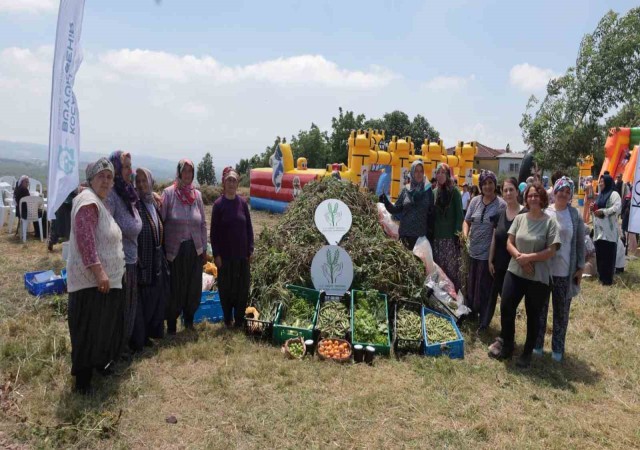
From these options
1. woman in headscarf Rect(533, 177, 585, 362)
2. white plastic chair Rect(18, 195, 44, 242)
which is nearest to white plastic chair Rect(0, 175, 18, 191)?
white plastic chair Rect(18, 195, 44, 242)

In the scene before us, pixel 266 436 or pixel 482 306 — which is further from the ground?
pixel 482 306

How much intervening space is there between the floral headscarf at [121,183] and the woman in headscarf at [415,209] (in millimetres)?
2972

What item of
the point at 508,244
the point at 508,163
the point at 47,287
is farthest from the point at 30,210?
the point at 508,163

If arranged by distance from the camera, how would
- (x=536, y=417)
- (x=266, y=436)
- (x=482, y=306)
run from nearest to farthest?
(x=266, y=436), (x=536, y=417), (x=482, y=306)

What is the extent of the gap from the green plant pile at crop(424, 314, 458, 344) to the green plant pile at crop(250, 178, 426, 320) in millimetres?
299

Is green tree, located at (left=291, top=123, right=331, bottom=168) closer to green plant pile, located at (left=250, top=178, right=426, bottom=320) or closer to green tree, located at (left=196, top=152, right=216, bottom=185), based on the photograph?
green tree, located at (left=196, top=152, right=216, bottom=185)

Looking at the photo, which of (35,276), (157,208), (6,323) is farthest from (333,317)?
(35,276)

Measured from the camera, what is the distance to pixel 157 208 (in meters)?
4.24

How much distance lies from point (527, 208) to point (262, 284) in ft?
9.13

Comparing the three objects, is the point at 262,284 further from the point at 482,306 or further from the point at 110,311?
the point at 482,306

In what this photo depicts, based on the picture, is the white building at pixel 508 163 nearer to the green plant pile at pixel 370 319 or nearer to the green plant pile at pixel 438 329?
the green plant pile at pixel 438 329

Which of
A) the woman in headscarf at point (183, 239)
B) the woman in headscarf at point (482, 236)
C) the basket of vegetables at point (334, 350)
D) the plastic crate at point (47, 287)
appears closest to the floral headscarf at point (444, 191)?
the woman in headscarf at point (482, 236)

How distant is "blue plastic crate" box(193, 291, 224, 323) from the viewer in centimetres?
493

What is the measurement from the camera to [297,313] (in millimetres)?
4637
